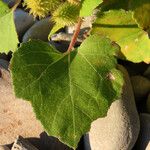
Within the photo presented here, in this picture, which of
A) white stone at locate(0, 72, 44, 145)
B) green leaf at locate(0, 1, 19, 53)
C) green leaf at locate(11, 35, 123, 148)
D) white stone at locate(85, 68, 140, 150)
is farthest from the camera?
white stone at locate(0, 72, 44, 145)

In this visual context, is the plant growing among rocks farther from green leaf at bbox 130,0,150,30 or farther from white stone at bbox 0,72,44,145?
white stone at bbox 0,72,44,145

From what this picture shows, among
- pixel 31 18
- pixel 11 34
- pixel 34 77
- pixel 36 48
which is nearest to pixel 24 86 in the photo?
pixel 34 77

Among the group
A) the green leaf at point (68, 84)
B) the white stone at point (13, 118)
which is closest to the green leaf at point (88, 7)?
the green leaf at point (68, 84)

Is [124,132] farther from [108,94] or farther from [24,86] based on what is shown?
[24,86]

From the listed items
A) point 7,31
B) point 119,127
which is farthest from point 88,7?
point 119,127

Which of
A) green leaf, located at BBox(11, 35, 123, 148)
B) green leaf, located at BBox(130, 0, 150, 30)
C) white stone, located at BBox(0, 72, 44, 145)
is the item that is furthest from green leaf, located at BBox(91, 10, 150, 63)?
white stone, located at BBox(0, 72, 44, 145)

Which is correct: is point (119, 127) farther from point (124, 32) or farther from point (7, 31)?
point (7, 31)

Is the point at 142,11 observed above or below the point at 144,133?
above
